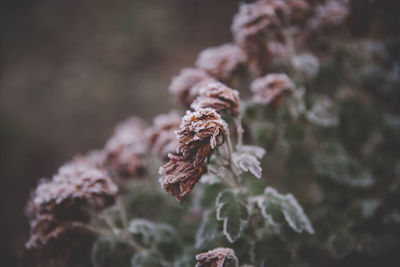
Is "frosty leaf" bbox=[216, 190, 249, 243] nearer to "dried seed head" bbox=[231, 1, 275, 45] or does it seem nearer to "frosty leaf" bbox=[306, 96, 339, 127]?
"frosty leaf" bbox=[306, 96, 339, 127]

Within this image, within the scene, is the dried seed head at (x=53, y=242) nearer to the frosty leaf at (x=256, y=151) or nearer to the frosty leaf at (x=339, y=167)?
the frosty leaf at (x=256, y=151)

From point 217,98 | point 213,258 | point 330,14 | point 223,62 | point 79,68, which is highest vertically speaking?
point 79,68

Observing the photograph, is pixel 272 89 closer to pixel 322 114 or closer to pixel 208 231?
pixel 322 114

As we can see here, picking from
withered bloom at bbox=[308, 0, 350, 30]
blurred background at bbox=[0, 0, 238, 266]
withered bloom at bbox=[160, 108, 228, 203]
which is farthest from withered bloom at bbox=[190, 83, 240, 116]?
blurred background at bbox=[0, 0, 238, 266]

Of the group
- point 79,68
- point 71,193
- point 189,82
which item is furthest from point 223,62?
point 79,68

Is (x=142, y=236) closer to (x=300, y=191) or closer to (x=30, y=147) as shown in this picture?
(x=300, y=191)

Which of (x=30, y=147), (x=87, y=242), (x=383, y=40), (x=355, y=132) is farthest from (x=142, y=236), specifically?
(x=30, y=147)
